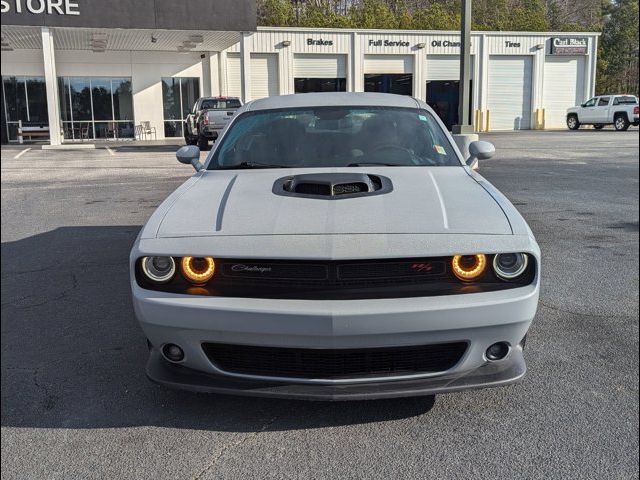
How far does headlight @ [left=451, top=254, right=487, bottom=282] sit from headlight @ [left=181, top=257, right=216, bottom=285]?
1.05 metres

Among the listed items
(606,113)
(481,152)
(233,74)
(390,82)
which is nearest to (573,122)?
(606,113)

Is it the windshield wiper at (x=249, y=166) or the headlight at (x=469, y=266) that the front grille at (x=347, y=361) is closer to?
the headlight at (x=469, y=266)

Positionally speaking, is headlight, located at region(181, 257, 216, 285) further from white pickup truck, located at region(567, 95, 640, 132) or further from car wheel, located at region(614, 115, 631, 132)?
car wheel, located at region(614, 115, 631, 132)

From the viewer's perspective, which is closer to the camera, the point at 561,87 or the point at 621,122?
the point at 621,122

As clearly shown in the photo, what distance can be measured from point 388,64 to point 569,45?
1046cm

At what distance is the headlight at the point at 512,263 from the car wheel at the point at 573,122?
32.7m

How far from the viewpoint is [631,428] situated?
246 cm

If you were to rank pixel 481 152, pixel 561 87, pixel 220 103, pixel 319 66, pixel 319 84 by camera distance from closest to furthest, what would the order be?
1. pixel 481 152
2. pixel 220 103
3. pixel 319 66
4. pixel 319 84
5. pixel 561 87

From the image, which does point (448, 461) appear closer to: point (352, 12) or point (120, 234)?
point (120, 234)

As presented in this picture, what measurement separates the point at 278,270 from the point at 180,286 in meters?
0.46

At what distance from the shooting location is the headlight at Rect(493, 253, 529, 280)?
2689 millimetres

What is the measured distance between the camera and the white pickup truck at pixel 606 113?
29.2 m

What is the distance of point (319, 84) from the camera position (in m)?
32.8

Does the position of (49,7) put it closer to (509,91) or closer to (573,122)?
(509,91)
